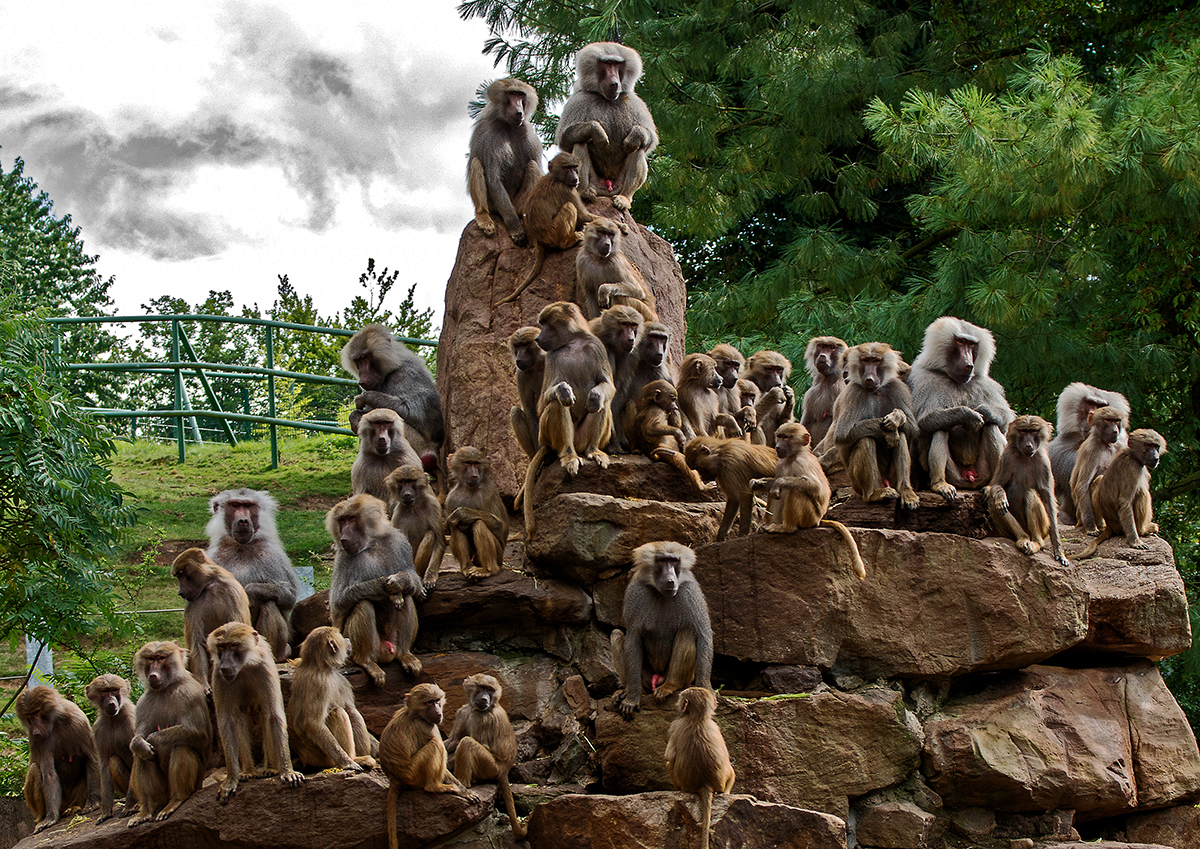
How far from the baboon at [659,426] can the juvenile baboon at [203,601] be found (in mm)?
2499

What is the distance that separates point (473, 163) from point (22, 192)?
905 inches

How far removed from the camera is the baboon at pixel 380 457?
26.6 ft

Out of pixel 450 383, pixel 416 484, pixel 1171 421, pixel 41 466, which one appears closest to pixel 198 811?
pixel 416 484

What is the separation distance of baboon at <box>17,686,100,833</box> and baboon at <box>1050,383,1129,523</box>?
21.6 feet

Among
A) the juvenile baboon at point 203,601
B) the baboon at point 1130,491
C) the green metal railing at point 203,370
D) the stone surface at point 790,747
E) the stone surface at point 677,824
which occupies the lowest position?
the stone surface at point 677,824

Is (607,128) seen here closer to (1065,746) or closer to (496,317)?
(496,317)

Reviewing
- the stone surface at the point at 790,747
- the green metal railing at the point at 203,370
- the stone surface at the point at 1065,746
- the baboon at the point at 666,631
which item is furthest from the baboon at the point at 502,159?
the green metal railing at the point at 203,370

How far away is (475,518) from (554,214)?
100 inches

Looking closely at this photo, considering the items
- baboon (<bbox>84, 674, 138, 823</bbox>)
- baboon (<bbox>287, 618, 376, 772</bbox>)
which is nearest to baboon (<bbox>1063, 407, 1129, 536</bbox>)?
baboon (<bbox>287, 618, 376, 772</bbox>)

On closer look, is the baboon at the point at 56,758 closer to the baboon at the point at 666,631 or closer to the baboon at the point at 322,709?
the baboon at the point at 322,709

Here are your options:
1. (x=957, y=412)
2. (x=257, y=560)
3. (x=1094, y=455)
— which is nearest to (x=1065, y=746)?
(x=957, y=412)

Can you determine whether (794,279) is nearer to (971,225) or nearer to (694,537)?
(971,225)

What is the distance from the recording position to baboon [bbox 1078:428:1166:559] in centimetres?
784

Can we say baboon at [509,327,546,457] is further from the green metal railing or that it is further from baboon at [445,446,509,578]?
the green metal railing
